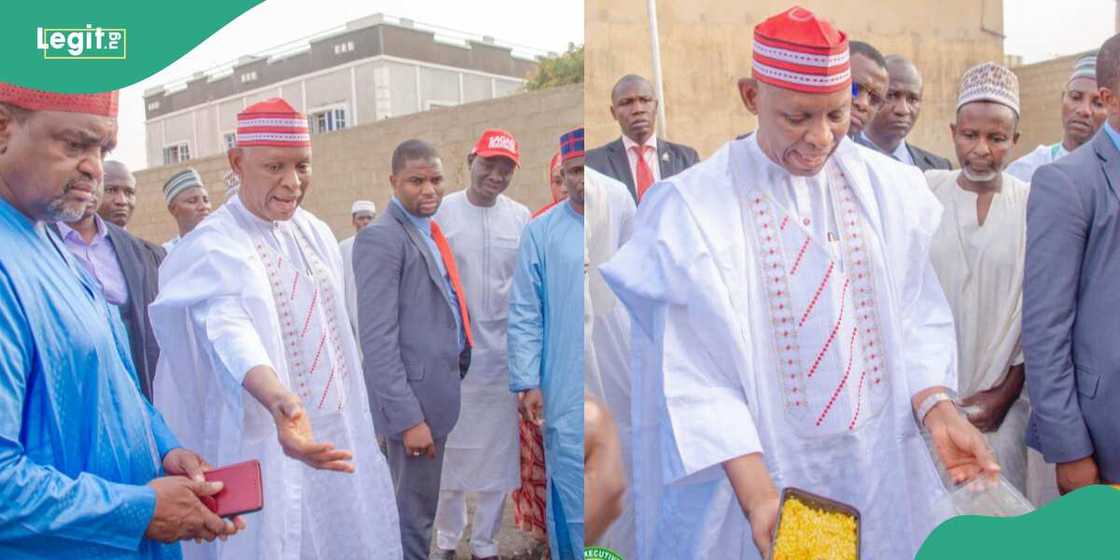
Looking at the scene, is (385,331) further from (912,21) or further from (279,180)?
(912,21)

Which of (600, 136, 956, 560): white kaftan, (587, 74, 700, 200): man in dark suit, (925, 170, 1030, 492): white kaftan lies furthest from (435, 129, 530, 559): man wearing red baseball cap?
(925, 170, 1030, 492): white kaftan

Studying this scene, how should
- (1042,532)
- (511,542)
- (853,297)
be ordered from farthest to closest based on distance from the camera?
(511,542), (1042,532), (853,297)

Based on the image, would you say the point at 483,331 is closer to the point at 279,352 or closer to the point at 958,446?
the point at 279,352

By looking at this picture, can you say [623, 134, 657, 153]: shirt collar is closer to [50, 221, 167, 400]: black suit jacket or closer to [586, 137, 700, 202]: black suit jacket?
[586, 137, 700, 202]: black suit jacket

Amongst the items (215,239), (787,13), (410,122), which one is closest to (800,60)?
(787,13)

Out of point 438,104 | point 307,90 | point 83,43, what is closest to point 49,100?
point 83,43

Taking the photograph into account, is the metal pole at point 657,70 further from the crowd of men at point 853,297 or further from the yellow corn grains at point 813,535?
the yellow corn grains at point 813,535

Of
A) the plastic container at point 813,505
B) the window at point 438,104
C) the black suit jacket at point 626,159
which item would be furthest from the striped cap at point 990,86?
the window at point 438,104

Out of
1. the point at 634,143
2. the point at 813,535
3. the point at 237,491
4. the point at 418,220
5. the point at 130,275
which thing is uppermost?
the point at 634,143

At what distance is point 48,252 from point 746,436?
4.40 ft

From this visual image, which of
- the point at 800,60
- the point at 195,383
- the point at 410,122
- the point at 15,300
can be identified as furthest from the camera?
the point at 410,122

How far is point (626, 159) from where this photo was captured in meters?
2.21

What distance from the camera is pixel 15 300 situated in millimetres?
1849

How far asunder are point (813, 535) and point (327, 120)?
1.32m
